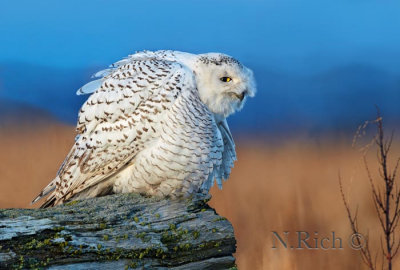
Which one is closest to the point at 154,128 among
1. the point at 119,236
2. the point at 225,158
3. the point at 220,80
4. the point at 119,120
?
the point at 119,120

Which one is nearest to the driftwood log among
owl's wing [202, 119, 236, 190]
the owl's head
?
owl's wing [202, 119, 236, 190]

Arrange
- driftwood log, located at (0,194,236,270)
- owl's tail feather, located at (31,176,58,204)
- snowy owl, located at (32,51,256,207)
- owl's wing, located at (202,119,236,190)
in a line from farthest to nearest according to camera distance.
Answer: owl's wing, located at (202,119,236,190) < owl's tail feather, located at (31,176,58,204) < snowy owl, located at (32,51,256,207) < driftwood log, located at (0,194,236,270)

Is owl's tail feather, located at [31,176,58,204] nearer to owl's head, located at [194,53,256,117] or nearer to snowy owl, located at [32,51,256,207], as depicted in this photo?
snowy owl, located at [32,51,256,207]

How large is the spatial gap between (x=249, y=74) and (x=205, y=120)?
1.73 ft

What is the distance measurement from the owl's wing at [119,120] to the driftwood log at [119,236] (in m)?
0.26

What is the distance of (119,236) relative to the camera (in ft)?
10.1

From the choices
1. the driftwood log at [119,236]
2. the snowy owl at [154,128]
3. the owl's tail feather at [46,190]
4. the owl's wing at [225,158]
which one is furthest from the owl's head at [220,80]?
the owl's tail feather at [46,190]

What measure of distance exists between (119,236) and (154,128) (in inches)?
33.4

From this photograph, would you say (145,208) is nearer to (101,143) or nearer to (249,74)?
(101,143)

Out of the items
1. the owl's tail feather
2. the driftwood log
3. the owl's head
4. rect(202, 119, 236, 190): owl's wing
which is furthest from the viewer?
rect(202, 119, 236, 190): owl's wing

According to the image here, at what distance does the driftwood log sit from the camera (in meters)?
2.83

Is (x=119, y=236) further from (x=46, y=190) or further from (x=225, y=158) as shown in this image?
(x=225, y=158)

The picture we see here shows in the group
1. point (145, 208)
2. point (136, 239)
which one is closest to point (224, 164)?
point (145, 208)

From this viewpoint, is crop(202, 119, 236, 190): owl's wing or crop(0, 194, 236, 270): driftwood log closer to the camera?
crop(0, 194, 236, 270): driftwood log
